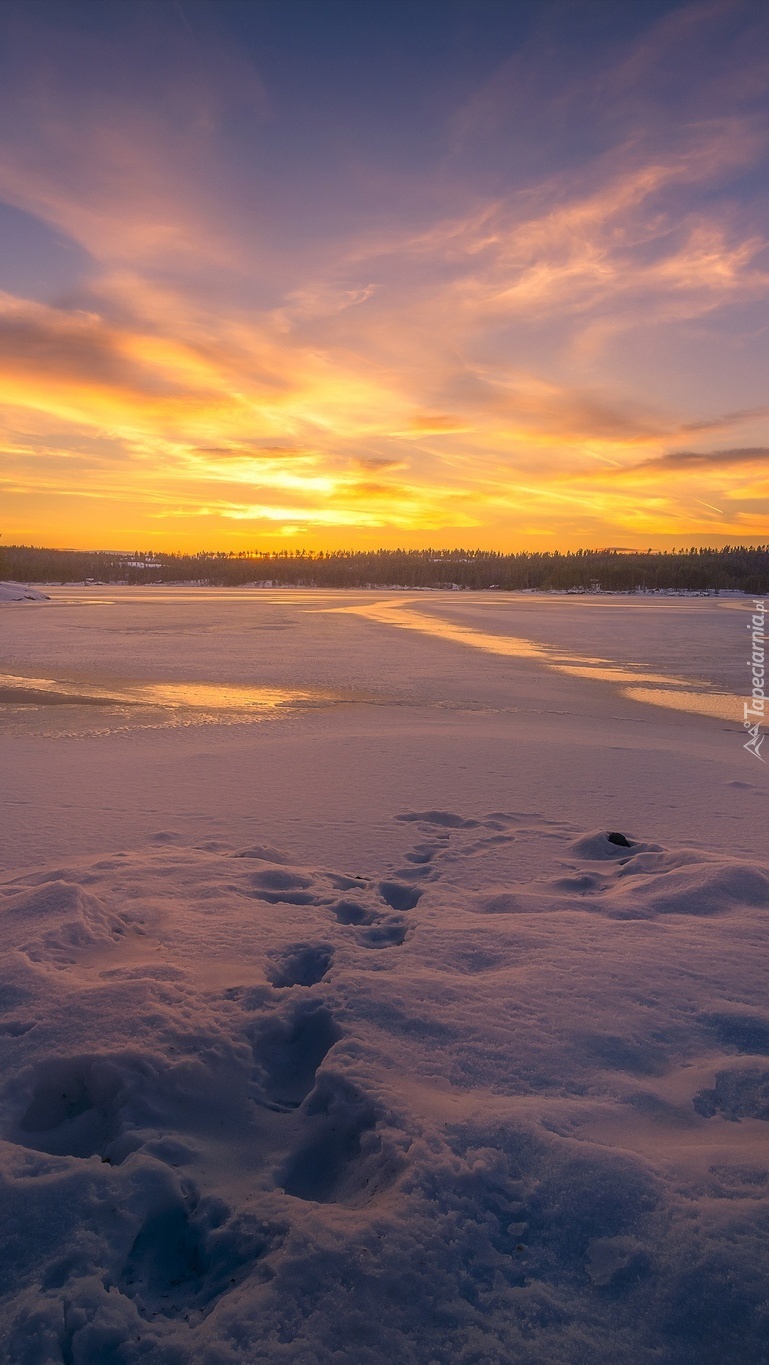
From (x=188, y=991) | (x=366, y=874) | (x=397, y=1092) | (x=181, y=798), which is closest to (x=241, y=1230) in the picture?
(x=397, y=1092)

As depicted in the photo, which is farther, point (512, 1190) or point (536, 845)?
point (536, 845)

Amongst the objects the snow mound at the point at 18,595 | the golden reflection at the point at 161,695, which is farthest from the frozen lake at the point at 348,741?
the snow mound at the point at 18,595

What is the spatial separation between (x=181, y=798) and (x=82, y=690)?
5481 millimetres

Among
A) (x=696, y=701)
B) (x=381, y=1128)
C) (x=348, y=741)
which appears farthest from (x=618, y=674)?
(x=381, y=1128)

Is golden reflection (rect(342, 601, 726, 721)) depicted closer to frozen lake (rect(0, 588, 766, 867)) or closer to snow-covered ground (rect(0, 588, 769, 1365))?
frozen lake (rect(0, 588, 766, 867))

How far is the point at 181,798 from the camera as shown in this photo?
16.8 feet

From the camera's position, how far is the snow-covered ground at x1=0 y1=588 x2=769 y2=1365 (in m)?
1.57

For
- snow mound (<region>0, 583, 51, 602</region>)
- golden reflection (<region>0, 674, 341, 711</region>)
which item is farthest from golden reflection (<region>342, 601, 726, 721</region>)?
snow mound (<region>0, 583, 51, 602</region>)

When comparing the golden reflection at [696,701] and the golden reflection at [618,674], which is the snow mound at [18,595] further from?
the golden reflection at [696,701]

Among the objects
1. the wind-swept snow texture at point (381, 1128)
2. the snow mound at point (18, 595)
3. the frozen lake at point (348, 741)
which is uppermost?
the snow mound at point (18, 595)

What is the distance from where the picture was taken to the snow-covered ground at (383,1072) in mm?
1570

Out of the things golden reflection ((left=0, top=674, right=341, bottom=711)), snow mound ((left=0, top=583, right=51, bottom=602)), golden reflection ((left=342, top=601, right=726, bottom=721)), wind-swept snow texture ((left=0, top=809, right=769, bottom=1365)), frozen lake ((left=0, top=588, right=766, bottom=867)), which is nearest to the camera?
wind-swept snow texture ((left=0, top=809, right=769, bottom=1365))

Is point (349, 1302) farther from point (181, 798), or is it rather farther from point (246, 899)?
point (181, 798)

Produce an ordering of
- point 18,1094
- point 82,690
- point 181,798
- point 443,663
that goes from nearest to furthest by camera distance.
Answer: point 18,1094
point 181,798
point 82,690
point 443,663
